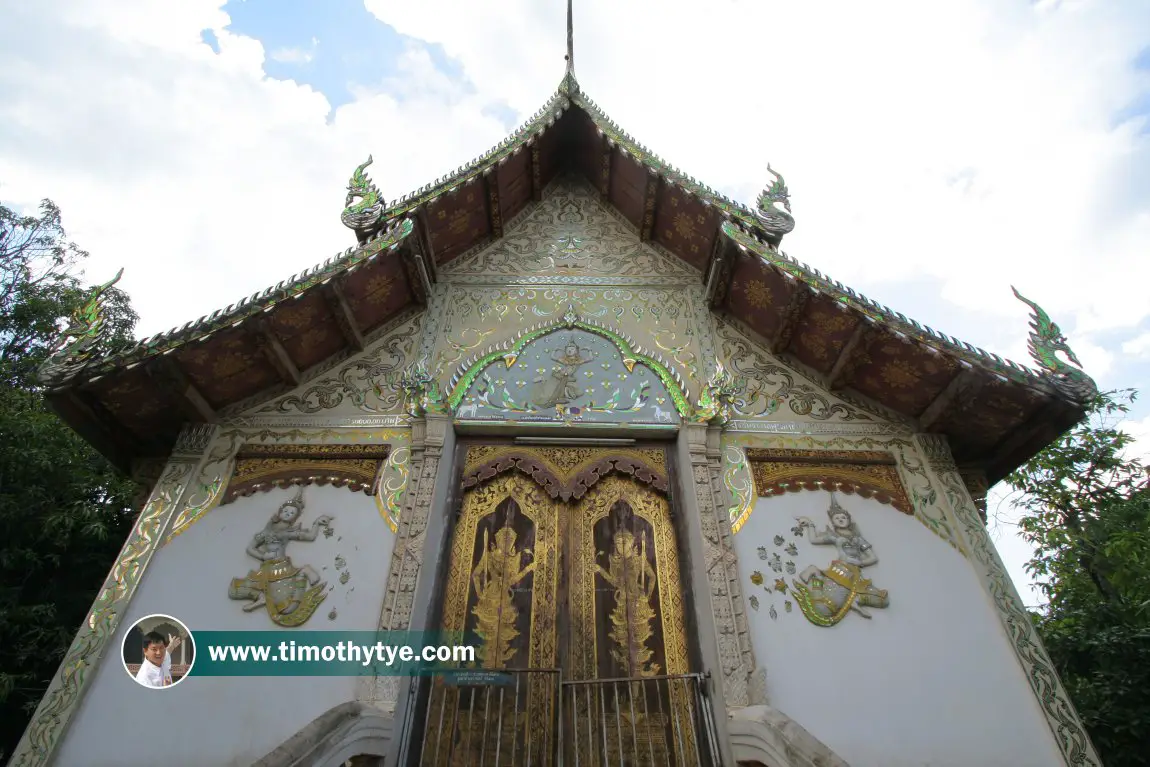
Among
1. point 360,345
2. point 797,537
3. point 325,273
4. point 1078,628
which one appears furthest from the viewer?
point 1078,628

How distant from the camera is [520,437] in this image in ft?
19.2

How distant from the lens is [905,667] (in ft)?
14.6

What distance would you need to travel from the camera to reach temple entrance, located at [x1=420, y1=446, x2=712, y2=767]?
4371 millimetres

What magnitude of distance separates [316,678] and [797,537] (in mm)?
3526

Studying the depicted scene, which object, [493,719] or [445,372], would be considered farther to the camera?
[445,372]

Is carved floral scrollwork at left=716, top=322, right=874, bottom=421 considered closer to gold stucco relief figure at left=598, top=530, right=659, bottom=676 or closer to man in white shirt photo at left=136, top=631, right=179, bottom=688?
gold stucco relief figure at left=598, top=530, right=659, bottom=676

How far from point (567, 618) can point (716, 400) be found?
2201 millimetres

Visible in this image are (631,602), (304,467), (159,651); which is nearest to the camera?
(159,651)

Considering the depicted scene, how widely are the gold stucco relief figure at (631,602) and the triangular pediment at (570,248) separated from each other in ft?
10.2

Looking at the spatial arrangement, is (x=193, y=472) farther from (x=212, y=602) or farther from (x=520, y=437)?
(x=520, y=437)

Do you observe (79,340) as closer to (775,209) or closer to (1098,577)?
(775,209)

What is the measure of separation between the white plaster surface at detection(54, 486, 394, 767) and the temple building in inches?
0.7

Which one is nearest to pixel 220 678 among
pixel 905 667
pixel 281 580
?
pixel 281 580

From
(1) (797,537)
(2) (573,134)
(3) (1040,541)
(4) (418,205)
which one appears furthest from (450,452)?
(3) (1040,541)
